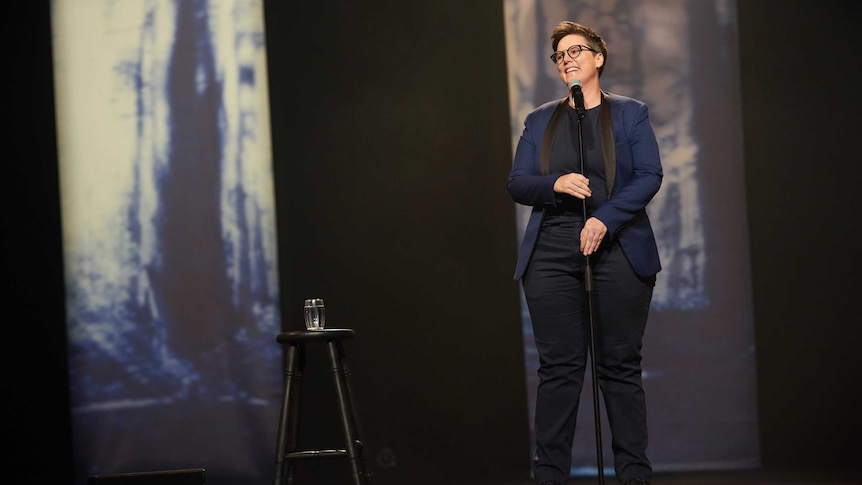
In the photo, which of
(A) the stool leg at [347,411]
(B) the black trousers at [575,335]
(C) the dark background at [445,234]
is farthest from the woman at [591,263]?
(C) the dark background at [445,234]

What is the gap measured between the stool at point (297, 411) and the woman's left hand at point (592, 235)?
0.80m

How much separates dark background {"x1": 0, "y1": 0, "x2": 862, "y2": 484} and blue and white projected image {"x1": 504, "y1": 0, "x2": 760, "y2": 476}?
0.08 meters

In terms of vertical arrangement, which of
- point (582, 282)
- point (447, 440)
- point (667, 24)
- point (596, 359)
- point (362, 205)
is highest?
point (667, 24)

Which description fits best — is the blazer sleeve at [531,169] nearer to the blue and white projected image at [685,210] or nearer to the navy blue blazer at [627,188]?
the navy blue blazer at [627,188]

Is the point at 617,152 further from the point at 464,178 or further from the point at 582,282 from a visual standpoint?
the point at 464,178

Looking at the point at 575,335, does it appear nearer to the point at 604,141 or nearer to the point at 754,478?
the point at 604,141

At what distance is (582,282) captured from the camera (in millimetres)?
2752

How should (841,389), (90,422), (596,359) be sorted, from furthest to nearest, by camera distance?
(90,422) → (841,389) → (596,359)

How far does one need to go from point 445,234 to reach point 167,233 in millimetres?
1219

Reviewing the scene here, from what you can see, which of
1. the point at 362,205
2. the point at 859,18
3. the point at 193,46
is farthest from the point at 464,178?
the point at 859,18

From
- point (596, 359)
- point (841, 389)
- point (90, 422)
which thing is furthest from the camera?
point (90, 422)

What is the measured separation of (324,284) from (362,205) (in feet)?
1.18

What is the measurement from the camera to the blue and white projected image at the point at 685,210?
12.7ft

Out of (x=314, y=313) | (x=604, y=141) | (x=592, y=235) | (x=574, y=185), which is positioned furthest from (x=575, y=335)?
(x=314, y=313)
